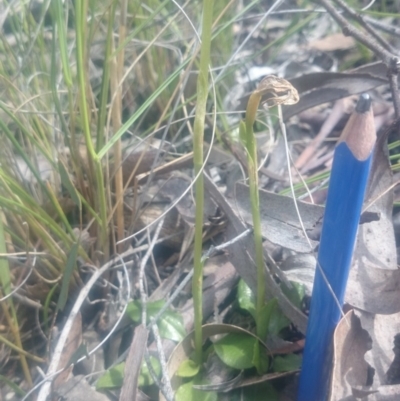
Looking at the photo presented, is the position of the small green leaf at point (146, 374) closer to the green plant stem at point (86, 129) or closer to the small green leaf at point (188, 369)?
the small green leaf at point (188, 369)

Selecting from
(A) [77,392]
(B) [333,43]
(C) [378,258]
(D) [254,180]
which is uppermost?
(B) [333,43]

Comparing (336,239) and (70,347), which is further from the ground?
(336,239)

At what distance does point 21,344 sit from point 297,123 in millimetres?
627

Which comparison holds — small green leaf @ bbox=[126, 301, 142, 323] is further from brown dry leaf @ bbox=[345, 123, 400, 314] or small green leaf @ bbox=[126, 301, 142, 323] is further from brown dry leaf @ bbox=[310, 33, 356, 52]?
brown dry leaf @ bbox=[310, 33, 356, 52]

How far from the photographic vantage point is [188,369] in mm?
587

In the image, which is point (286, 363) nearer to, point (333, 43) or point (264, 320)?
point (264, 320)

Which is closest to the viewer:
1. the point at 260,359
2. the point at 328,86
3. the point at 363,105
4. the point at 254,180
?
the point at 363,105

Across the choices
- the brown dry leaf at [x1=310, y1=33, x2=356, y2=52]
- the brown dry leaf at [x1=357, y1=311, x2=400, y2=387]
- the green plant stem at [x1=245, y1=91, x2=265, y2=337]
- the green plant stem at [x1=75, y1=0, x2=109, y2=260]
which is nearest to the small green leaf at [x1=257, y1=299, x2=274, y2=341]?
the green plant stem at [x1=245, y1=91, x2=265, y2=337]

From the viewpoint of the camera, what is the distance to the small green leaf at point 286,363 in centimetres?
58

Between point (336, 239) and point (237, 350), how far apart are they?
8.4 inches

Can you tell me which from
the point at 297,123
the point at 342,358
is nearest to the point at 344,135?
the point at 342,358

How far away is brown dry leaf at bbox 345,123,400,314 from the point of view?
568 mm

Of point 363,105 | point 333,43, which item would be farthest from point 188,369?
point 333,43

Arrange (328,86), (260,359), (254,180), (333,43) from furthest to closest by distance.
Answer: (333,43)
(328,86)
(260,359)
(254,180)
